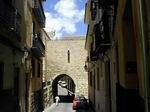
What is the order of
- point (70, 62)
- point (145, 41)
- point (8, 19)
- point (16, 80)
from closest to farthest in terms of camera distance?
point (145, 41)
point (8, 19)
point (16, 80)
point (70, 62)

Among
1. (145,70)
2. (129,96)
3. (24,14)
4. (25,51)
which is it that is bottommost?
(129,96)

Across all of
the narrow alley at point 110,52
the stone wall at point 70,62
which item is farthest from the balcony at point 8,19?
the stone wall at point 70,62

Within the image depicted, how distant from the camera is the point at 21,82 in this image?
16.1 metres

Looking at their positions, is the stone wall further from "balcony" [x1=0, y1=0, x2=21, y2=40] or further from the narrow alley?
"balcony" [x1=0, y1=0, x2=21, y2=40]

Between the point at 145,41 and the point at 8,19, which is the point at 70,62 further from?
the point at 145,41

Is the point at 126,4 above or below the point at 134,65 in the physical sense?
above

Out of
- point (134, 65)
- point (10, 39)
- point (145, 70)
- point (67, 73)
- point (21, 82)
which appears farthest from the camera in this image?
point (67, 73)

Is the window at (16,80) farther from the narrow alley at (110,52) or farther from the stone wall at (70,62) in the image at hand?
the stone wall at (70,62)

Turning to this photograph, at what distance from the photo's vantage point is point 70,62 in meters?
42.1

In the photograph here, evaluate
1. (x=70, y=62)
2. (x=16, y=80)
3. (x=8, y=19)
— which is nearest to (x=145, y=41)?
(x=8, y=19)

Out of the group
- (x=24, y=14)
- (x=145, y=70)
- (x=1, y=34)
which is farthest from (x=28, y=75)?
(x=145, y=70)

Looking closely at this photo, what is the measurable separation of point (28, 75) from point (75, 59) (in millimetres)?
23163

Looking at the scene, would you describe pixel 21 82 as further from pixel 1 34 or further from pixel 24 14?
pixel 1 34

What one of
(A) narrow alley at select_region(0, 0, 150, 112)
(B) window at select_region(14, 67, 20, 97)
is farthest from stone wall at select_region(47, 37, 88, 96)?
(B) window at select_region(14, 67, 20, 97)
